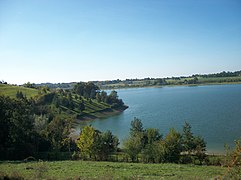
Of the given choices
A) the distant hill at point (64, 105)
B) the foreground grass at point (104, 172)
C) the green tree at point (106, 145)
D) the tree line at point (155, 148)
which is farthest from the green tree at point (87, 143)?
the distant hill at point (64, 105)

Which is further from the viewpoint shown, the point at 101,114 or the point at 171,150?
the point at 101,114

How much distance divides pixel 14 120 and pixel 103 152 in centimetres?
1457

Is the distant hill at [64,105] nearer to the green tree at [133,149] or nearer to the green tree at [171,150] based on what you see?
the green tree at [133,149]

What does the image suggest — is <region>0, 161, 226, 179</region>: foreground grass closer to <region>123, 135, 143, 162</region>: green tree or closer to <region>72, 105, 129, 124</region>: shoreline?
<region>123, 135, 143, 162</region>: green tree

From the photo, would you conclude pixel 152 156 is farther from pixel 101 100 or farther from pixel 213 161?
pixel 101 100

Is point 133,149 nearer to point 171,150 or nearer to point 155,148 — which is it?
point 155,148

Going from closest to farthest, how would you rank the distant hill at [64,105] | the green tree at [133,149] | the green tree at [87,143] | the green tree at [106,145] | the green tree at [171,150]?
the green tree at [171,150]
the green tree at [133,149]
the green tree at [87,143]
the green tree at [106,145]
the distant hill at [64,105]

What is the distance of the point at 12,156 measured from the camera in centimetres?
3488

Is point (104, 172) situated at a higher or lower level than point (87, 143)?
higher

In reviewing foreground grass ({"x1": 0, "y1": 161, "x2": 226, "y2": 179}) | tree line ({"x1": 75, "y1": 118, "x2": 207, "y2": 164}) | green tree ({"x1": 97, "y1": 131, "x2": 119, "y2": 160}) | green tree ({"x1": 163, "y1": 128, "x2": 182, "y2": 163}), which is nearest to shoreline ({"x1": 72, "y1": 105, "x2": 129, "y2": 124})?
green tree ({"x1": 97, "y1": 131, "x2": 119, "y2": 160})

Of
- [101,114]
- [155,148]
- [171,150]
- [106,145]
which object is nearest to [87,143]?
[106,145]

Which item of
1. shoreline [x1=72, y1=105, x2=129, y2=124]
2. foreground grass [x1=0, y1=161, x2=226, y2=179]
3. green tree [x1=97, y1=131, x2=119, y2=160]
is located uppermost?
foreground grass [x1=0, y1=161, x2=226, y2=179]

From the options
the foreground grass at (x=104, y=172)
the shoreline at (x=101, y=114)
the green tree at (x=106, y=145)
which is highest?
the foreground grass at (x=104, y=172)

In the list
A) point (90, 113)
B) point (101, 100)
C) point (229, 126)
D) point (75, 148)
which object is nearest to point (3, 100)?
point (75, 148)
